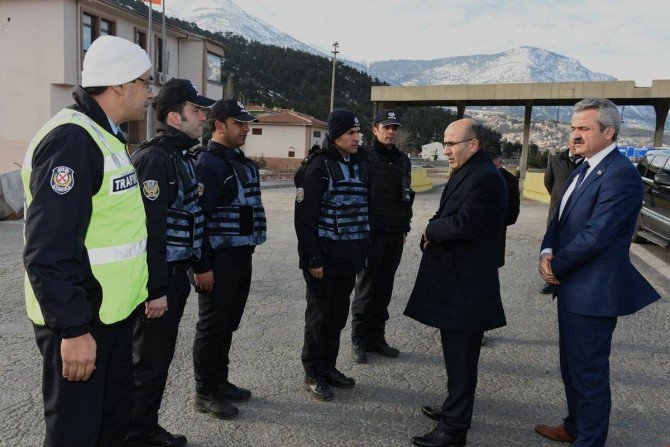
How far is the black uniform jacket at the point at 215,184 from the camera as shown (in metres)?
3.41

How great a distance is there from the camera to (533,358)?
4.67 m

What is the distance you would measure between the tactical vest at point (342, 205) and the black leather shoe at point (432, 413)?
4.17 ft

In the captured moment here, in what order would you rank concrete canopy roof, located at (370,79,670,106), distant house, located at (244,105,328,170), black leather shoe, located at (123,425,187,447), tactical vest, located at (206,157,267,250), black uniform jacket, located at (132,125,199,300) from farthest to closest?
1. distant house, located at (244,105,328,170)
2. concrete canopy roof, located at (370,79,670,106)
3. tactical vest, located at (206,157,267,250)
4. black leather shoe, located at (123,425,187,447)
5. black uniform jacket, located at (132,125,199,300)

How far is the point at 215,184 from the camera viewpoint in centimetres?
346

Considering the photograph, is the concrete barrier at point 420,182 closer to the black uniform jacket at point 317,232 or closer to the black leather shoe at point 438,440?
the black uniform jacket at point 317,232

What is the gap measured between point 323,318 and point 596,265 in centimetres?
183

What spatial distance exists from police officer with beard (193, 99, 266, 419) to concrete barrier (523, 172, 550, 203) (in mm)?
16789

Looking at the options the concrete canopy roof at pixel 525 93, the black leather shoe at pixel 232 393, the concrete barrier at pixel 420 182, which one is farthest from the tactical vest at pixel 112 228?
the concrete canopy roof at pixel 525 93

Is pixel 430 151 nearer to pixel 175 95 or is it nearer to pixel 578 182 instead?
pixel 578 182

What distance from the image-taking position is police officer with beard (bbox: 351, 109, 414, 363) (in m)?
4.66

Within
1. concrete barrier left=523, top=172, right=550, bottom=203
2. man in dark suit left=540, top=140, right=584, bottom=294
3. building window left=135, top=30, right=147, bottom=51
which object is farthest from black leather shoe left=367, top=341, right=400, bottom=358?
building window left=135, top=30, right=147, bottom=51

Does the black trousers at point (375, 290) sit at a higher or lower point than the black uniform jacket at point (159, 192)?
lower

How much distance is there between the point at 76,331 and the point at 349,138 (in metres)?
2.44

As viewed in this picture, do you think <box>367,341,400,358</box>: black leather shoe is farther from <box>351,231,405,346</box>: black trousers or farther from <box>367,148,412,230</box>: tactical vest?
<box>367,148,412,230</box>: tactical vest
